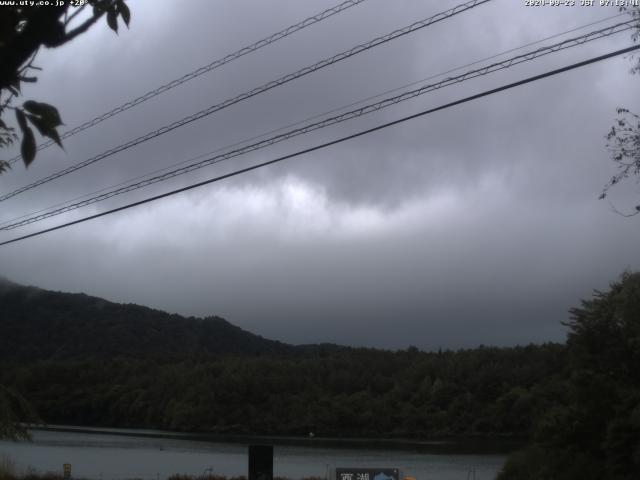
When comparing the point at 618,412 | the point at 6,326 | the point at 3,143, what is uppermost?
the point at 6,326

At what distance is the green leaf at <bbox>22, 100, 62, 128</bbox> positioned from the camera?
11.6 feet

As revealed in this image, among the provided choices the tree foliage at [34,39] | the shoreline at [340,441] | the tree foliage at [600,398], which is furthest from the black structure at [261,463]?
the shoreline at [340,441]

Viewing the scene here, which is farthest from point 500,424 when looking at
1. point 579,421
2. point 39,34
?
point 39,34

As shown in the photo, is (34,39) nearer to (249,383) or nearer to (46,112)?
(46,112)

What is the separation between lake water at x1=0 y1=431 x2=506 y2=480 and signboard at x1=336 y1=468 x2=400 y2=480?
26.8 metres

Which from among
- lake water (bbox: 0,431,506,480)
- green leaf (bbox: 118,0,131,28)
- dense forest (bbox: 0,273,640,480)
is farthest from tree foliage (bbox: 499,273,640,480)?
dense forest (bbox: 0,273,640,480)

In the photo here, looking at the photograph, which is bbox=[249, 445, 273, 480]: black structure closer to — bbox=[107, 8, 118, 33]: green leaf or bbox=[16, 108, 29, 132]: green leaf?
bbox=[107, 8, 118, 33]: green leaf

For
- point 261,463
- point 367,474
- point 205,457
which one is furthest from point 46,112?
point 205,457

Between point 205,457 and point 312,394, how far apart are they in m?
26.6

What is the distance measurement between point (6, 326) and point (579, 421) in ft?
173

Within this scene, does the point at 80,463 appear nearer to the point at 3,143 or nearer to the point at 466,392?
the point at 466,392

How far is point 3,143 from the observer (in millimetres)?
11648

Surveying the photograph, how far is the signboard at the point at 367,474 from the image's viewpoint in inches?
676

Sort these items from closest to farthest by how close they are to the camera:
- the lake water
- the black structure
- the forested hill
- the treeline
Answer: the black structure < the lake water < the forested hill < the treeline
